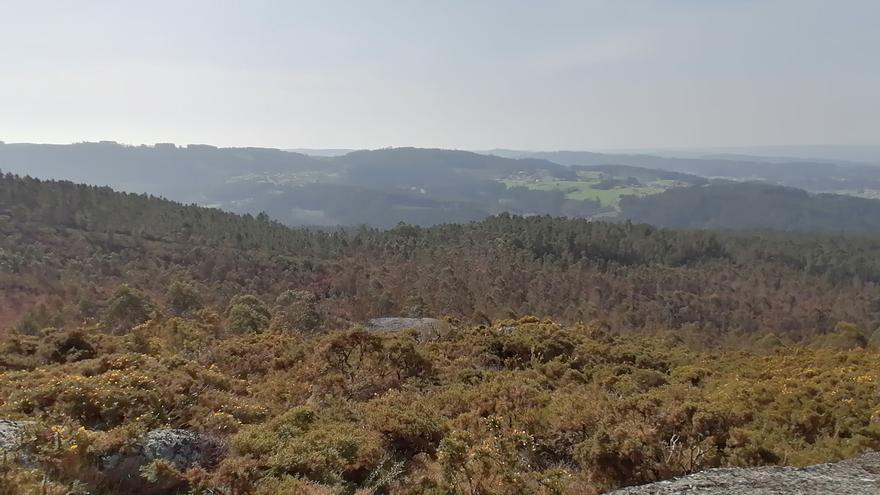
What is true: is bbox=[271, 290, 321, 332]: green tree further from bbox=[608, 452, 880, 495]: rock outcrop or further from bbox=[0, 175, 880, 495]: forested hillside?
bbox=[608, 452, 880, 495]: rock outcrop

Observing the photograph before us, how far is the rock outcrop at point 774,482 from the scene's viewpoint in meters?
7.15

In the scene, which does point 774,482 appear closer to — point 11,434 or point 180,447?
point 180,447

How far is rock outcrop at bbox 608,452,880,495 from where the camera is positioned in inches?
282

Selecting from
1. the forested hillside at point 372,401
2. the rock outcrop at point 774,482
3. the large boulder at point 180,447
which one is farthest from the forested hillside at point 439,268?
the rock outcrop at point 774,482

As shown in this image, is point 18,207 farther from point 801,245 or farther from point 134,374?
point 801,245

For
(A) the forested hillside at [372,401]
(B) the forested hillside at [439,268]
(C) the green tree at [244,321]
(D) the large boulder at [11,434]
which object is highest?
(D) the large boulder at [11,434]

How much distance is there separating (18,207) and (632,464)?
80713 mm

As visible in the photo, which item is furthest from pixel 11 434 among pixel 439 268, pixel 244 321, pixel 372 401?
pixel 439 268

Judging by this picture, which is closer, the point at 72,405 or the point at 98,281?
the point at 72,405

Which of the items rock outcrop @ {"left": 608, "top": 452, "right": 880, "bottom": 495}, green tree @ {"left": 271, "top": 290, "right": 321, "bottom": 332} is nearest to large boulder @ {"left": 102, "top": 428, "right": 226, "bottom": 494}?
rock outcrop @ {"left": 608, "top": 452, "right": 880, "bottom": 495}

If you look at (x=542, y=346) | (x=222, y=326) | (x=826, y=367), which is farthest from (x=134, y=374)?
(x=826, y=367)

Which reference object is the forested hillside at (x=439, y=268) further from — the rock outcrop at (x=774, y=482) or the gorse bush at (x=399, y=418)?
the rock outcrop at (x=774, y=482)

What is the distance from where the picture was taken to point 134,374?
1046 cm

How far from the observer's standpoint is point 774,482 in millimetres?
7457
